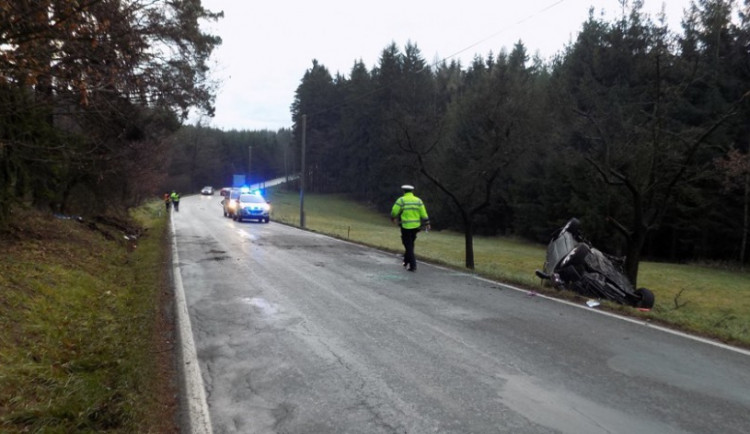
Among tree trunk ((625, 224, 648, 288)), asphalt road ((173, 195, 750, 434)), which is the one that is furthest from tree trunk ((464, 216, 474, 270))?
asphalt road ((173, 195, 750, 434))

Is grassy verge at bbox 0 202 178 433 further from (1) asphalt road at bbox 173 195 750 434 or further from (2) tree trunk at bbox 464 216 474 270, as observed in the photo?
(2) tree trunk at bbox 464 216 474 270

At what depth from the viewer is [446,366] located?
4863mm

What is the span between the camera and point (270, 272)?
34.9 feet

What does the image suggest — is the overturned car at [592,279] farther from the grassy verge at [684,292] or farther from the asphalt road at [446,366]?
the asphalt road at [446,366]

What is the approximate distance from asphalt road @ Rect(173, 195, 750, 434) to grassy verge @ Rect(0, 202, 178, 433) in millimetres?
520

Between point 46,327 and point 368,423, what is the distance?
13.6 ft

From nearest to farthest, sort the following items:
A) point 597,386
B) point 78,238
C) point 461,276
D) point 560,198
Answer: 1. point 597,386
2. point 461,276
3. point 78,238
4. point 560,198

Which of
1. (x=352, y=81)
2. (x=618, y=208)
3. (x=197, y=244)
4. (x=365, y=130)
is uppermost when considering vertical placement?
(x=352, y=81)

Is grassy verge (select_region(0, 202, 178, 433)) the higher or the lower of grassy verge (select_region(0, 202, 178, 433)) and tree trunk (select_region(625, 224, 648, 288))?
the lower

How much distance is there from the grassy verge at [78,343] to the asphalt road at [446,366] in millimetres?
520

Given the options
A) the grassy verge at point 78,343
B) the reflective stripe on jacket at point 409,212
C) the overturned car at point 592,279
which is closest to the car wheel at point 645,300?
the overturned car at point 592,279

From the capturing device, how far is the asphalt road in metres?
3.77

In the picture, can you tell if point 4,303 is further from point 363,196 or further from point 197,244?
point 363,196

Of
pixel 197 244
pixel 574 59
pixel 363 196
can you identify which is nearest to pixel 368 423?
pixel 197 244
